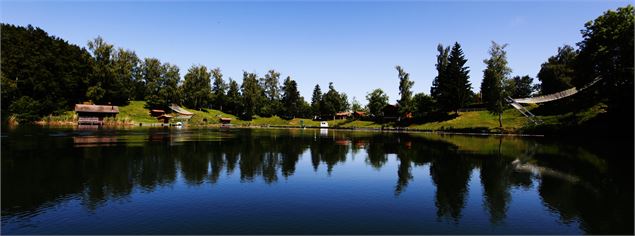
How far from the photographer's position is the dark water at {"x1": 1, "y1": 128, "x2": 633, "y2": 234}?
14641mm

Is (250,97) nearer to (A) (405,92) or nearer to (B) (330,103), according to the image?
(B) (330,103)

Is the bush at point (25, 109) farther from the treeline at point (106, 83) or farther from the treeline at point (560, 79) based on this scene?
the treeline at point (560, 79)

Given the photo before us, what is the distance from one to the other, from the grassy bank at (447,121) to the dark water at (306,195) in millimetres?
38993

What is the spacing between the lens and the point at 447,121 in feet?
324

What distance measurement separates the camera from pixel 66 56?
120m

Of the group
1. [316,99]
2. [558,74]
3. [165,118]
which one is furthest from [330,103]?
[558,74]

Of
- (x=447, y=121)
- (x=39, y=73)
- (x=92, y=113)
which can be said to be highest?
(x=39, y=73)

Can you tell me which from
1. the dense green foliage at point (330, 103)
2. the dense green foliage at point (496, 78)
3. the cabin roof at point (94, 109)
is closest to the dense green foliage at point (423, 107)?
the dense green foliage at point (496, 78)

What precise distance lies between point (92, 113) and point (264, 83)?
78015 millimetres

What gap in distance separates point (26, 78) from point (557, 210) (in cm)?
13030

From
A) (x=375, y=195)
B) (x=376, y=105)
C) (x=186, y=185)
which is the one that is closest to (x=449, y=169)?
(x=375, y=195)

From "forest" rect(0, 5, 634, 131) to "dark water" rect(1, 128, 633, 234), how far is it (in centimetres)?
3641

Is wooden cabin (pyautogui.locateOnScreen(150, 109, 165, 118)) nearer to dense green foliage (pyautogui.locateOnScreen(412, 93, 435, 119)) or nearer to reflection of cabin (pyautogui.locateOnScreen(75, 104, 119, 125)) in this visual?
reflection of cabin (pyautogui.locateOnScreen(75, 104, 119, 125))

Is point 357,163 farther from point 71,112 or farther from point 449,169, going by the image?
point 71,112
